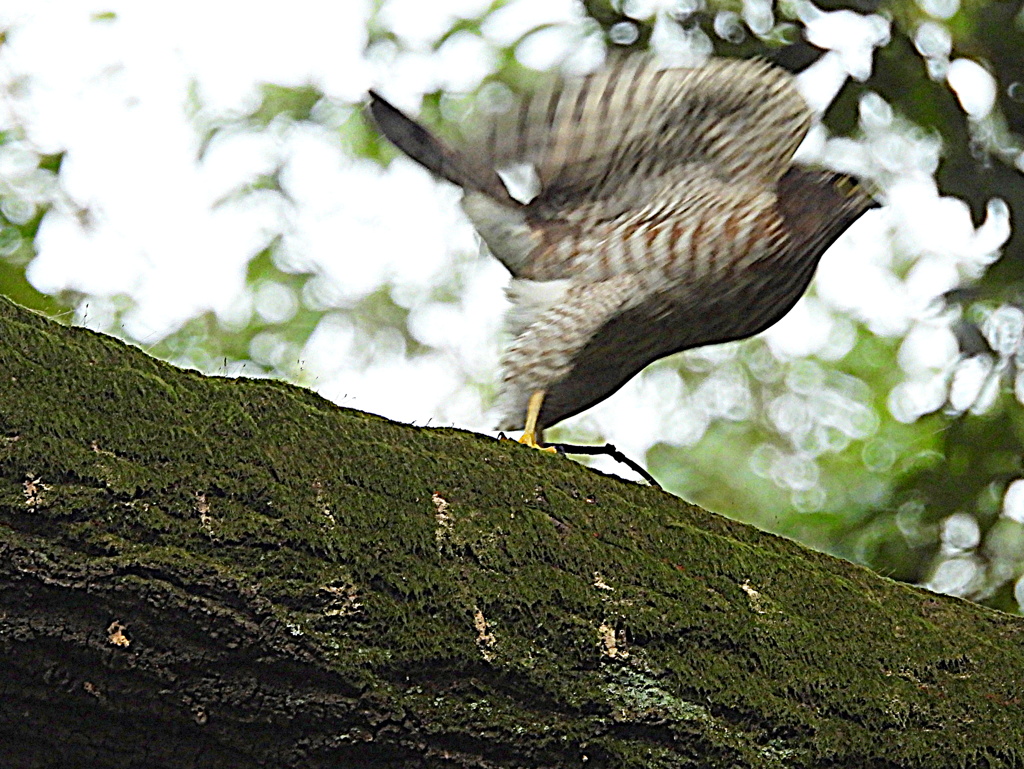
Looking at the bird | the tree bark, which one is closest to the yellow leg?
the bird

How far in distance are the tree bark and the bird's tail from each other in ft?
5.26

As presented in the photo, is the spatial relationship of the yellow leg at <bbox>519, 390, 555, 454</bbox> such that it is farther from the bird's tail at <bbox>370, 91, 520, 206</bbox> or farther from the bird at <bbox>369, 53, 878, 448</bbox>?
the bird's tail at <bbox>370, 91, 520, 206</bbox>

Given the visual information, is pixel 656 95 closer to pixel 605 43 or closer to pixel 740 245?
pixel 740 245

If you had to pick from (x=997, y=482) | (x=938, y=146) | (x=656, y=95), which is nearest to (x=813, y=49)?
(x=938, y=146)

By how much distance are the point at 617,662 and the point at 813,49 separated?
3.18 meters

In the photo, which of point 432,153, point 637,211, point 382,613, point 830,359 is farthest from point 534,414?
point 830,359

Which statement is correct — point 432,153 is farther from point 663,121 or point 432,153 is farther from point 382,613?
point 382,613

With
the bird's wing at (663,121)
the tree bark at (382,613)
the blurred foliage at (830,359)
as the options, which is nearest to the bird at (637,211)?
the bird's wing at (663,121)

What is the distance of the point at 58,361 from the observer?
1393mm

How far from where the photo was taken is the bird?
281 centimetres

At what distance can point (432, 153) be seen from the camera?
3168 millimetres

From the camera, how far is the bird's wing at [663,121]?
294cm

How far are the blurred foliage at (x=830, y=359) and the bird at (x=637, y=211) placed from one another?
3.20ft

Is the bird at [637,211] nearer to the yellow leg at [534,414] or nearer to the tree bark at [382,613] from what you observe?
the yellow leg at [534,414]
